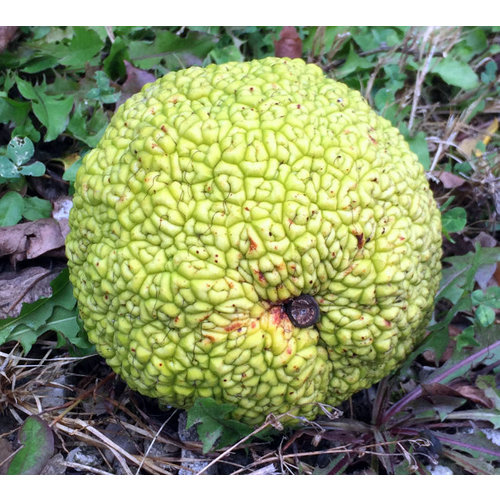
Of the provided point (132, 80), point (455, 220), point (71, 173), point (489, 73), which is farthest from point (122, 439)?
point (489, 73)

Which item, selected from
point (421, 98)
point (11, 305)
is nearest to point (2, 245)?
point (11, 305)

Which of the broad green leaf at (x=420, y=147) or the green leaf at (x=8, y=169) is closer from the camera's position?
the green leaf at (x=8, y=169)

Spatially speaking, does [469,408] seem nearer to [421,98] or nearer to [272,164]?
[272,164]

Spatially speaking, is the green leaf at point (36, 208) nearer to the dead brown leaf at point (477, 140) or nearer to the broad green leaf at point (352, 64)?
the broad green leaf at point (352, 64)

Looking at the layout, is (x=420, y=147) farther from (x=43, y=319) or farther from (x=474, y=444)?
(x=43, y=319)

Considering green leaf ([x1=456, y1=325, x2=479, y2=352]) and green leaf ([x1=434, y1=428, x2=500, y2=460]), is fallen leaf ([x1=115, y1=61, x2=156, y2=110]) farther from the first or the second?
green leaf ([x1=434, y1=428, x2=500, y2=460])

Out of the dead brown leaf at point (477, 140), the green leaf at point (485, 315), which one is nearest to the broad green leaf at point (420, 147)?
the dead brown leaf at point (477, 140)
